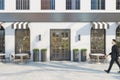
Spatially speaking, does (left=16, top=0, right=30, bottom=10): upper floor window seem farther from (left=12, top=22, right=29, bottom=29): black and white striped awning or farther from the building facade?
(left=12, top=22, right=29, bottom=29): black and white striped awning

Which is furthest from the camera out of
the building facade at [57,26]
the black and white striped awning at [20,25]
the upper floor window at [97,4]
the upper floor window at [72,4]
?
the upper floor window at [97,4]

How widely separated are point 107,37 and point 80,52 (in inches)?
96.1

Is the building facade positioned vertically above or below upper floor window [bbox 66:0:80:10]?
below

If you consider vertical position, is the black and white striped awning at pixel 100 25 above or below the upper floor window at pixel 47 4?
below

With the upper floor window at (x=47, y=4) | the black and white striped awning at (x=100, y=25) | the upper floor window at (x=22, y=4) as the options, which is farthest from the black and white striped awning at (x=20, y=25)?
the black and white striped awning at (x=100, y=25)

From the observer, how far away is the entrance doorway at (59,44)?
24.4 m

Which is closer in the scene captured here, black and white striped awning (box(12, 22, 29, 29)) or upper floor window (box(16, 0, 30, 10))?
black and white striped awning (box(12, 22, 29, 29))

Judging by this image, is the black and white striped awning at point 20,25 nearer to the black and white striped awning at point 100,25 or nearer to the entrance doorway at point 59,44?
the entrance doorway at point 59,44

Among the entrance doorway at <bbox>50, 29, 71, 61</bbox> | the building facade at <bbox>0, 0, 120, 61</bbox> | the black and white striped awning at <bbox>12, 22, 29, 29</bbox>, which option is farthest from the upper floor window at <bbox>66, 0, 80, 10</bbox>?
the black and white striped awning at <bbox>12, 22, 29, 29</bbox>

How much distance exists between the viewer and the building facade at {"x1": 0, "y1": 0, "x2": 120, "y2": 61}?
2410cm

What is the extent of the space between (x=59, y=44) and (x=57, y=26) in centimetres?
149

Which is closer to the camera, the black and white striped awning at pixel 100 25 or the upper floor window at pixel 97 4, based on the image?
the black and white striped awning at pixel 100 25

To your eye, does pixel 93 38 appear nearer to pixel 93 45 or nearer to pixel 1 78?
pixel 93 45

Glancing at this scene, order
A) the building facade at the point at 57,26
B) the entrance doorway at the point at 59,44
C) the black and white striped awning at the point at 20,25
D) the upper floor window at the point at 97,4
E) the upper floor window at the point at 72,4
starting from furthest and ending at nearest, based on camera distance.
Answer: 1. the upper floor window at the point at 97,4
2. the upper floor window at the point at 72,4
3. the entrance doorway at the point at 59,44
4. the building facade at the point at 57,26
5. the black and white striped awning at the point at 20,25
